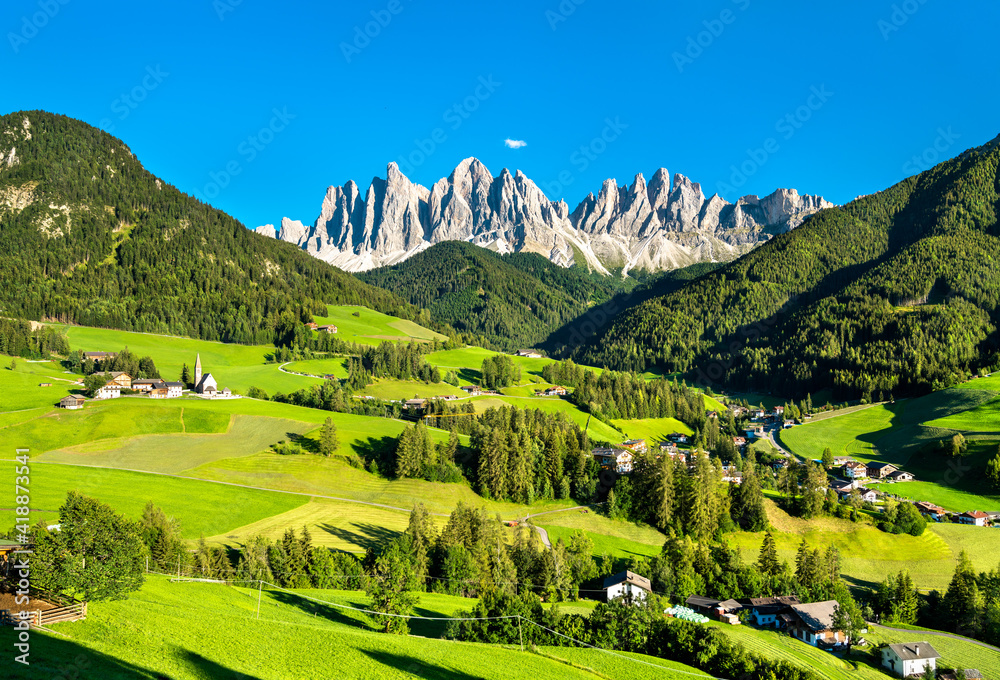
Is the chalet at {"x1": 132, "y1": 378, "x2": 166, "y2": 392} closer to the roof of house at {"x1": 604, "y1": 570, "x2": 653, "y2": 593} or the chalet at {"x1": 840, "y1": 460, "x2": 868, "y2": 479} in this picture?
the roof of house at {"x1": 604, "y1": 570, "x2": 653, "y2": 593}

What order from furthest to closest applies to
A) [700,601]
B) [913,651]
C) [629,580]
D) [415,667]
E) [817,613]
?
1. [700,601]
2. [629,580]
3. [817,613]
4. [913,651]
5. [415,667]

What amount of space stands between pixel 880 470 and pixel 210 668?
11458 centimetres

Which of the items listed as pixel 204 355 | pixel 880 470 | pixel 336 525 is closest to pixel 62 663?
pixel 336 525

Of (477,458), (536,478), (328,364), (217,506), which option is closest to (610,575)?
(536,478)

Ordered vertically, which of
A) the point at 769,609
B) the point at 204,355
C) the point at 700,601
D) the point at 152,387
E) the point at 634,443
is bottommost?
the point at 769,609

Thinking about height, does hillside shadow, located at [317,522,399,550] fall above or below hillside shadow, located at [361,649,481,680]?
below

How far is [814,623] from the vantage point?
165 feet

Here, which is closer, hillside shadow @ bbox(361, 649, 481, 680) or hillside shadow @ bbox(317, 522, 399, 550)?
hillside shadow @ bbox(361, 649, 481, 680)

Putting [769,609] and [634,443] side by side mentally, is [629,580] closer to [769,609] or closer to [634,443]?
[769,609]

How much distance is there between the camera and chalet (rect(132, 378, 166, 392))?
106 metres

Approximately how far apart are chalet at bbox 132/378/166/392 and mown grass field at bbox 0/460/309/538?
4205cm

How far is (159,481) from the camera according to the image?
66.4 meters

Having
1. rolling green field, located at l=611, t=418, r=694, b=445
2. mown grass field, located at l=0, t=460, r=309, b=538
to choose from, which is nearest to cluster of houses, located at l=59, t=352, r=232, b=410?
mown grass field, located at l=0, t=460, r=309, b=538

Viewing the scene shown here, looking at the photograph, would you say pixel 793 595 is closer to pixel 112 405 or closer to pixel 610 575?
pixel 610 575
